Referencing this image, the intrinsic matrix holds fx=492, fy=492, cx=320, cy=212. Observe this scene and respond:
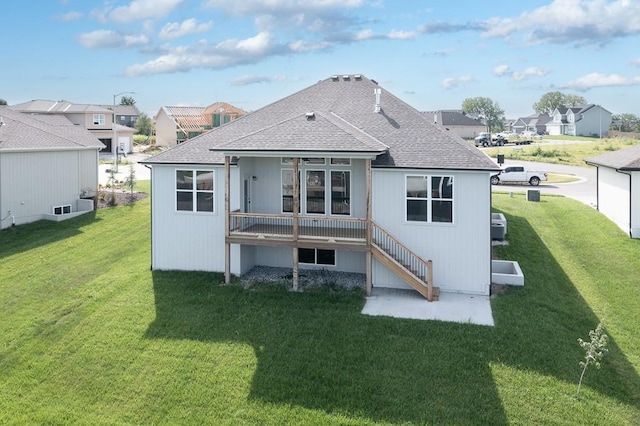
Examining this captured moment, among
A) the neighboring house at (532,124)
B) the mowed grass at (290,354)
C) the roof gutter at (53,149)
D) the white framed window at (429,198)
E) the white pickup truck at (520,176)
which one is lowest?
the mowed grass at (290,354)

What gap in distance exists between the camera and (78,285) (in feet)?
49.6

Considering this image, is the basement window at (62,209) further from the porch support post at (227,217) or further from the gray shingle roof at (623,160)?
the gray shingle roof at (623,160)

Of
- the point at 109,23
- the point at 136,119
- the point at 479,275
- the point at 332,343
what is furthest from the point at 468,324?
the point at 136,119

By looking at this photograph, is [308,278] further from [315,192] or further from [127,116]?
[127,116]

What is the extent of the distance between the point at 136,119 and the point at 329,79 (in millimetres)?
82836

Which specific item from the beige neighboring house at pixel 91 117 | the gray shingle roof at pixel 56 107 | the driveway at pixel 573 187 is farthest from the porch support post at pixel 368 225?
the gray shingle roof at pixel 56 107

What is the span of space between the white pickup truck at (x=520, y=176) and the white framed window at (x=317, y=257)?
24623mm

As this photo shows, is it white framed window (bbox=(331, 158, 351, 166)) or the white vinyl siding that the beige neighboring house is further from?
the white vinyl siding

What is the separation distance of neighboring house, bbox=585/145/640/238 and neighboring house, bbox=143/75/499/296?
8884mm

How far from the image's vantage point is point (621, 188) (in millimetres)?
20938

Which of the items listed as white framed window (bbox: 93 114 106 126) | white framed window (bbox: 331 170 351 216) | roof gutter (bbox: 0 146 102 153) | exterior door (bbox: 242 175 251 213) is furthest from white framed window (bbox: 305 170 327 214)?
white framed window (bbox: 93 114 106 126)

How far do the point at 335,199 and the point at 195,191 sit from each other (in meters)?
4.50

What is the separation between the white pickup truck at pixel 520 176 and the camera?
119ft

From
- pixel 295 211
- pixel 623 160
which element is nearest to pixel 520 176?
pixel 623 160
